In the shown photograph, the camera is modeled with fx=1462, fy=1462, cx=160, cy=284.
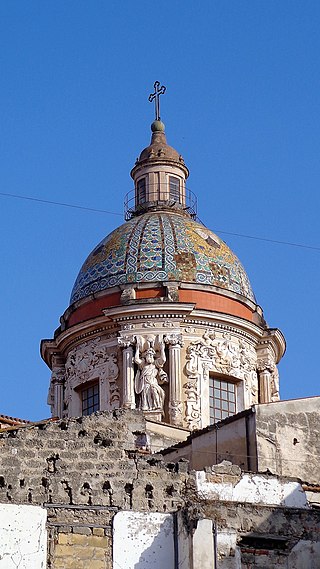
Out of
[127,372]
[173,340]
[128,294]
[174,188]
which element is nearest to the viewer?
[127,372]

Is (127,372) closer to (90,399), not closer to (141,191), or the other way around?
(90,399)

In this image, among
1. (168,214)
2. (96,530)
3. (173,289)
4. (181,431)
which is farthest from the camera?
(168,214)

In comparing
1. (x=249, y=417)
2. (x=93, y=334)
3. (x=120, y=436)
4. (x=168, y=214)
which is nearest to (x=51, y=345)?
(x=93, y=334)

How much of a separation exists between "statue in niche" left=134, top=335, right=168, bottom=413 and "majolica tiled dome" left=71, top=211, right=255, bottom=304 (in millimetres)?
2160

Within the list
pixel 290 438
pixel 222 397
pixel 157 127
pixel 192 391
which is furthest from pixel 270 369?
pixel 290 438

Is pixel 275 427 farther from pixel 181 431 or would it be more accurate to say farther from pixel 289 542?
pixel 181 431

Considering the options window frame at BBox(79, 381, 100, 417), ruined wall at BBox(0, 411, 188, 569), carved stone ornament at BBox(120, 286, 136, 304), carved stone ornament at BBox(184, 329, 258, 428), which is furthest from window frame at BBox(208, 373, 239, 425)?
ruined wall at BBox(0, 411, 188, 569)

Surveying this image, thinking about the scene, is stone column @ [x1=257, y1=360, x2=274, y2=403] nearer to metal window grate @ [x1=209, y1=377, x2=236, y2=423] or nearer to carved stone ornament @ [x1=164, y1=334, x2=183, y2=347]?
metal window grate @ [x1=209, y1=377, x2=236, y2=423]

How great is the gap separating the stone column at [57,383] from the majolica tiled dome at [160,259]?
6.68 feet

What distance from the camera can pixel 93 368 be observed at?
144 feet

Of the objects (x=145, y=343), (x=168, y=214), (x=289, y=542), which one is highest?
(x=168, y=214)

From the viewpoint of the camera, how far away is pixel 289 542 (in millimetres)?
30250

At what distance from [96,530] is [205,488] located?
2.75m

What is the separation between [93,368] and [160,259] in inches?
156
